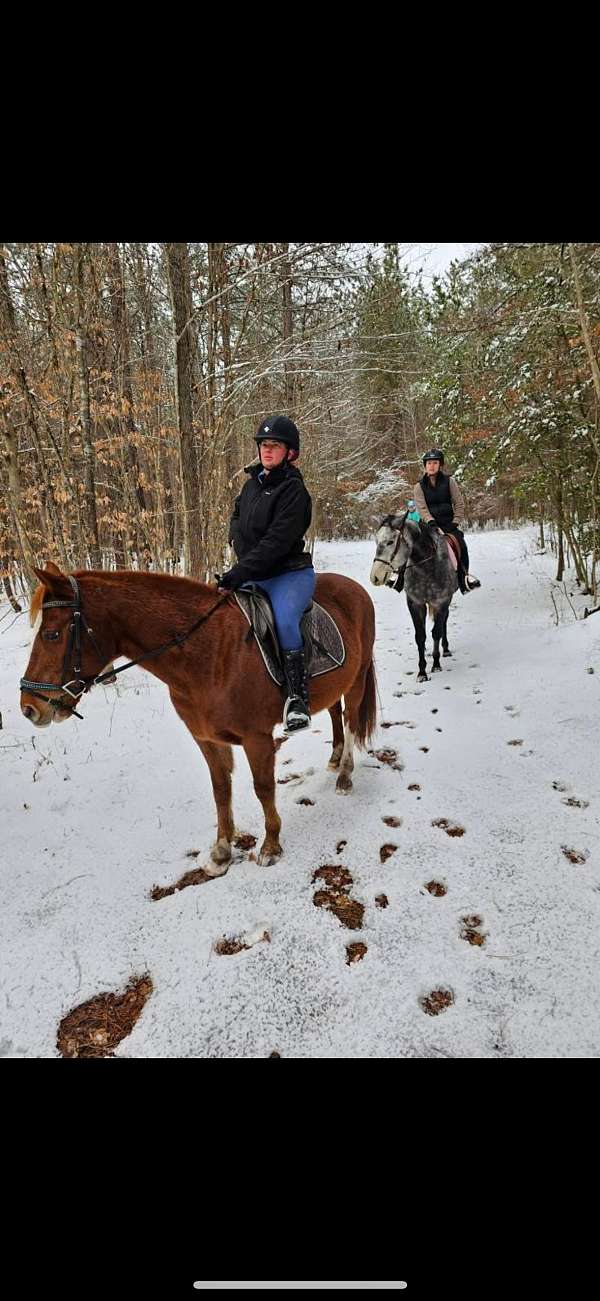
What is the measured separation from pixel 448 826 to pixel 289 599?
1.93 meters

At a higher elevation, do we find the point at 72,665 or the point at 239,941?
the point at 72,665

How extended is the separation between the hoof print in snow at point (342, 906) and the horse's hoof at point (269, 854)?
0.39 m

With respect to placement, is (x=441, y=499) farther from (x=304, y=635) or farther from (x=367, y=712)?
(x=304, y=635)

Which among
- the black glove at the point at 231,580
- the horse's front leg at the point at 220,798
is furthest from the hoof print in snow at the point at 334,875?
the black glove at the point at 231,580

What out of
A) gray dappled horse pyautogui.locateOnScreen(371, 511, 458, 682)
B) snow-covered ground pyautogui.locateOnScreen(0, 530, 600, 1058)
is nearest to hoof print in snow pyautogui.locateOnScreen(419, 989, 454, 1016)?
snow-covered ground pyautogui.locateOnScreen(0, 530, 600, 1058)

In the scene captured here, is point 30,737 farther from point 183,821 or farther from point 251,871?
point 251,871

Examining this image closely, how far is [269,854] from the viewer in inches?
119

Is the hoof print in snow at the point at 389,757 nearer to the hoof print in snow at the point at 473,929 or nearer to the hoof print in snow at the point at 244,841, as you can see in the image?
the hoof print in snow at the point at 244,841

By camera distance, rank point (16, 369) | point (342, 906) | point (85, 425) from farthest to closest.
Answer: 1. point (85, 425)
2. point (16, 369)
3. point (342, 906)

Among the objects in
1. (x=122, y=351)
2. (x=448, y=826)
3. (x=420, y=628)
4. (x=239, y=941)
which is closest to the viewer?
(x=239, y=941)

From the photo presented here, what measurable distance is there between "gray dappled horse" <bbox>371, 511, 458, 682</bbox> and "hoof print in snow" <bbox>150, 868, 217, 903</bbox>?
3924mm

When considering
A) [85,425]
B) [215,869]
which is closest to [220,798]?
[215,869]

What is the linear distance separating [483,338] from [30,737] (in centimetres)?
919

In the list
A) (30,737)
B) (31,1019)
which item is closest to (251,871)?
(31,1019)
